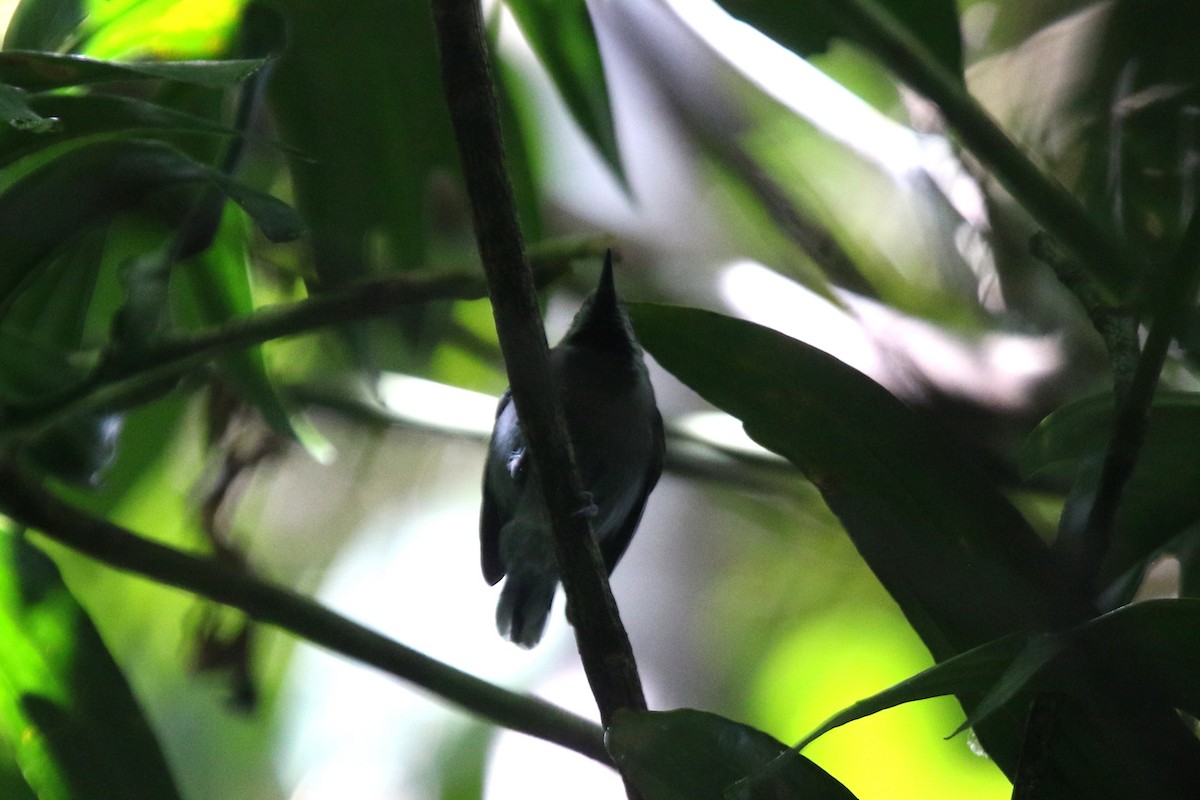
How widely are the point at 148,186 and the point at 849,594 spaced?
1586 mm

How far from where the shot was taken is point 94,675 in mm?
1095

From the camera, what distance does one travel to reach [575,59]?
55.0 inches

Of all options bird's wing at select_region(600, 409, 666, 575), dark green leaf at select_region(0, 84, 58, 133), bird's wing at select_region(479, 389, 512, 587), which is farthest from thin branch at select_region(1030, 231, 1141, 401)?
bird's wing at select_region(479, 389, 512, 587)

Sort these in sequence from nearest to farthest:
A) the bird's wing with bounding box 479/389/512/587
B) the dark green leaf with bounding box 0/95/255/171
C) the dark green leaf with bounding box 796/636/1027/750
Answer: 1. the dark green leaf with bounding box 796/636/1027/750
2. the dark green leaf with bounding box 0/95/255/171
3. the bird's wing with bounding box 479/389/512/587

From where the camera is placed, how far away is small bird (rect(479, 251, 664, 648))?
1784 millimetres

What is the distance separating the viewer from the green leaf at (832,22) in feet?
3.60

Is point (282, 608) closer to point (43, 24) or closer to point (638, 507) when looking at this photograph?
point (43, 24)

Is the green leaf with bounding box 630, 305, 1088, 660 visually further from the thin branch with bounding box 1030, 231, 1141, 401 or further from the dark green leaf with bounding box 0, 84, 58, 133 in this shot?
the dark green leaf with bounding box 0, 84, 58, 133

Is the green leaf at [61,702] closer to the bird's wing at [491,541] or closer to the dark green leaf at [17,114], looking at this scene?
the dark green leaf at [17,114]

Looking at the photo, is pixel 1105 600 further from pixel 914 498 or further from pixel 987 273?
pixel 987 273

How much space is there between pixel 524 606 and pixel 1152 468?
3.64 feet

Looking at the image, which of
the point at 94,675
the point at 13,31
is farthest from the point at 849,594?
the point at 13,31

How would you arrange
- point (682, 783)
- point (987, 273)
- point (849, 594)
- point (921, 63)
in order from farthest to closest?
point (849, 594), point (987, 273), point (921, 63), point (682, 783)

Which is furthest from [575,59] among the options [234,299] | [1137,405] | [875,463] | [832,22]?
[1137,405]
